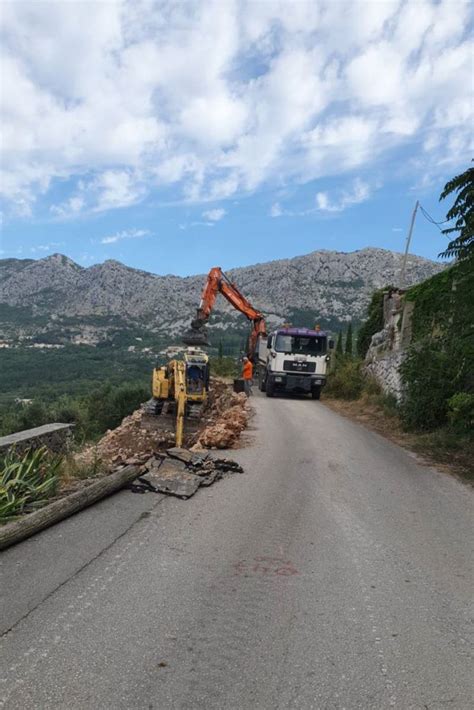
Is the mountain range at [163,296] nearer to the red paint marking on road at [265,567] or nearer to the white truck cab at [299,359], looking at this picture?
the white truck cab at [299,359]

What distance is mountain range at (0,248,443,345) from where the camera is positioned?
118562mm

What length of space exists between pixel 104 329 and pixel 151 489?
129 metres

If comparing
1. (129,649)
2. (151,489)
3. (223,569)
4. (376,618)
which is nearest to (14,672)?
(129,649)

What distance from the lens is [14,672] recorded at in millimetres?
3029

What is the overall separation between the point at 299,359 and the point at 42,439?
13.9 m

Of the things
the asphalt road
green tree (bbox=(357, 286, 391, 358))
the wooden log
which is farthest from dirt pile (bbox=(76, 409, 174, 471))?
green tree (bbox=(357, 286, 391, 358))

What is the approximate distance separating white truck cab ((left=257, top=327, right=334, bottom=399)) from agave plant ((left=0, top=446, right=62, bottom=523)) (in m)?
16.1

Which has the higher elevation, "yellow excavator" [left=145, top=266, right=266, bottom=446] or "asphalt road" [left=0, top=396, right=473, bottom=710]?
"yellow excavator" [left=145, top=266, right=266, bottom=446]

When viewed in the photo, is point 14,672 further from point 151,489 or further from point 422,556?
point 151,489

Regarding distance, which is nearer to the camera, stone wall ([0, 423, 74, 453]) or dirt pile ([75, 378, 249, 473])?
stone wall ([0, 423, 74, 453])

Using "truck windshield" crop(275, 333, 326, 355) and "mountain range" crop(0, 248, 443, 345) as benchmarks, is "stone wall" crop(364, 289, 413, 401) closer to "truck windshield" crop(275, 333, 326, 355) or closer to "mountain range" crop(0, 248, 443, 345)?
"truck windshield" crop(275, 333, 326, 355)

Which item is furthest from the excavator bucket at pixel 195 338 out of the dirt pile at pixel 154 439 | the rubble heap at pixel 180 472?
the rubble heap at pixel 180 472

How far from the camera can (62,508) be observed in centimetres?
589

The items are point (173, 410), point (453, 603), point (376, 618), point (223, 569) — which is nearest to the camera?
point (376, 618)
